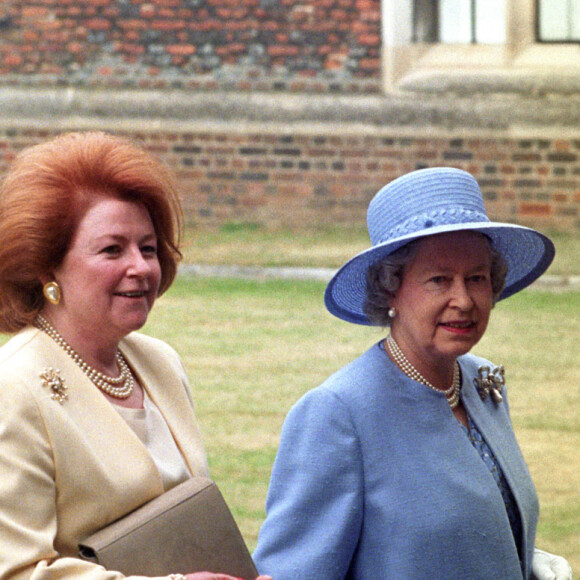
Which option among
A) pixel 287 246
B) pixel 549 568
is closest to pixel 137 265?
pixel 549 568

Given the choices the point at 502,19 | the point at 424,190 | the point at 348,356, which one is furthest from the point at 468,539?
the point at 502,19

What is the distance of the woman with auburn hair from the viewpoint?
2.29 meters

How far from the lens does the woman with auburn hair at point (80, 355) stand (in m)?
2.29

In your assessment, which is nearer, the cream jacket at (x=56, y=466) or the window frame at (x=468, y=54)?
the cream jacket at (x=56, y=466)

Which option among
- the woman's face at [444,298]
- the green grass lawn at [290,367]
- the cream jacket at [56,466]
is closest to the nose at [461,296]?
the woman's face at [444,298]

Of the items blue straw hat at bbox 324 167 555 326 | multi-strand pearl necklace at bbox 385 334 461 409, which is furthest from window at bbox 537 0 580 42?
multi-strand pearl necklace at bbox 385 334 461 409

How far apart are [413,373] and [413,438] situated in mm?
157

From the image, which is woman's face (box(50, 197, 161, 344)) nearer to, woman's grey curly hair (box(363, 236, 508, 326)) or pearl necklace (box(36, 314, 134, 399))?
pearl necklace (box(36, 314, 134, 399))

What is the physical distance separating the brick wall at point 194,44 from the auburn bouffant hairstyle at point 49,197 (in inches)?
416

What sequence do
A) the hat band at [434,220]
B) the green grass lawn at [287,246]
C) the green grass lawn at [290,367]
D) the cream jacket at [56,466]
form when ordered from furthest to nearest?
the green grass lawn at [287,246] < the green grass lawn at [290,367] < the hat band at [434,220] < the cream jacket at [56,466]

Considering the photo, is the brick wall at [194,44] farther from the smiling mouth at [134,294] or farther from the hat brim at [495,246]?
the smiling mouth at [134,294]

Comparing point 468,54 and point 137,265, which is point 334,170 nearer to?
point 468,54

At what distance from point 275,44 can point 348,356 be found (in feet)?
17.7

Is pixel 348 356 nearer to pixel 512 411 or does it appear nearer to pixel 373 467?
pixel 512 411
